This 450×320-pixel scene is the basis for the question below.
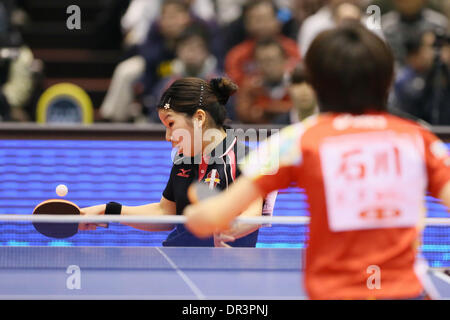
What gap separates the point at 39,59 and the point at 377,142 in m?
8.71

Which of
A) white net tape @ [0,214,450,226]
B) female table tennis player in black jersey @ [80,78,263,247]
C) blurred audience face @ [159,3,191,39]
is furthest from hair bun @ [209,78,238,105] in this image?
blurred audience face @ [159,3,191,39]

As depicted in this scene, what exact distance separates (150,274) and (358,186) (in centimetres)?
182

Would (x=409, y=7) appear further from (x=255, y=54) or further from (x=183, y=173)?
(x=183, y=173)

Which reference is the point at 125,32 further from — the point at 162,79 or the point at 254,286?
the point at 254,286

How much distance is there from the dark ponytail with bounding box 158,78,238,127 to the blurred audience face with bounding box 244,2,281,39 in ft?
13.1

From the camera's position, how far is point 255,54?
7.65m

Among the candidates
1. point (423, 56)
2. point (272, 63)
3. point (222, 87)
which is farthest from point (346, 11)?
point (222, 87)

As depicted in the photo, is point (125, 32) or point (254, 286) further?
point (125, 32)

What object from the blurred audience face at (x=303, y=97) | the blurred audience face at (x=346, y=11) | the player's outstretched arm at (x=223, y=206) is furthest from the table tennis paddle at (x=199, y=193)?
the blurred audience face at (x=346, y=11)

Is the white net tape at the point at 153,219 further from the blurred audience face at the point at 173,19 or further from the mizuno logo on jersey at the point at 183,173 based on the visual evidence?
the blurred audience face at the point at 173,19

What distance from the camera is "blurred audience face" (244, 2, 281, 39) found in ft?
25.6
